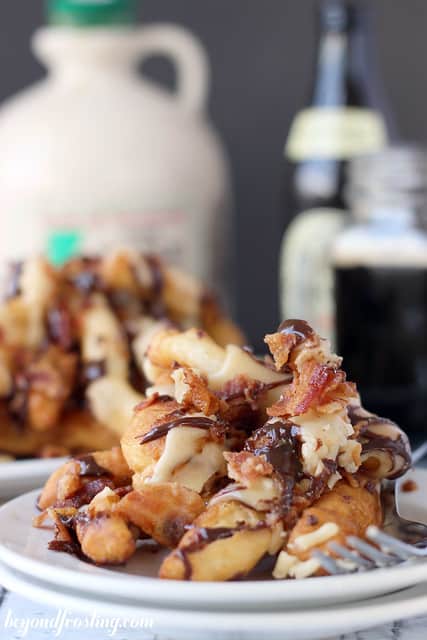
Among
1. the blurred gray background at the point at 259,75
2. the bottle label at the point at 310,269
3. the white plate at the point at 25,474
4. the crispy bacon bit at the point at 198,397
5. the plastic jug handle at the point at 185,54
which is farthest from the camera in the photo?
the blurred gray background at the point at 259,75

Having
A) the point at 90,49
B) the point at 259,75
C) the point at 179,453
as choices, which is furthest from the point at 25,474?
the point at 259,75

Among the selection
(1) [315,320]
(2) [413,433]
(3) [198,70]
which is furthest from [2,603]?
(3) [198,70]

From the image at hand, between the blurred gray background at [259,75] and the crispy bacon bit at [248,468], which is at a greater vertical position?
the blurred gray background at [259,75]

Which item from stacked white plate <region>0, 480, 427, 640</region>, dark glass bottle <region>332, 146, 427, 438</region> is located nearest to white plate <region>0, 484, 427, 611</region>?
stacked white plate <region>0, 480, 427, 640</region>

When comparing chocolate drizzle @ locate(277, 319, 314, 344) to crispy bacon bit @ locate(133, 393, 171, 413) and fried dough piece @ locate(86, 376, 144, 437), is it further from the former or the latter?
fried dough piece @ locate(86, 376, 144, 437)

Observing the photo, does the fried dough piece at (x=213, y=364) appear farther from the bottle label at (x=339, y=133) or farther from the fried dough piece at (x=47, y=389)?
the bottle label at (x=339, y=133)

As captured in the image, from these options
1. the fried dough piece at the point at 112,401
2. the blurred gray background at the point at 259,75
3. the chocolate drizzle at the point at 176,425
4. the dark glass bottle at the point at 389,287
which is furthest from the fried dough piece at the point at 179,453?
the blurred gray background at the point at 259,75

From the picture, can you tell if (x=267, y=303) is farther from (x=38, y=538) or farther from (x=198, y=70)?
(x=38, y=538)

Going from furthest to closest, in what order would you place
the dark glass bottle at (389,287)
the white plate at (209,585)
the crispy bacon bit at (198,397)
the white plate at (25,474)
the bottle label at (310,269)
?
the bottle label at (310,269) → the dark glass bottle at (389,287) → the white plate at (25,474) → the crispy bacon bit at (198,397) → the white plate at (209,585)
